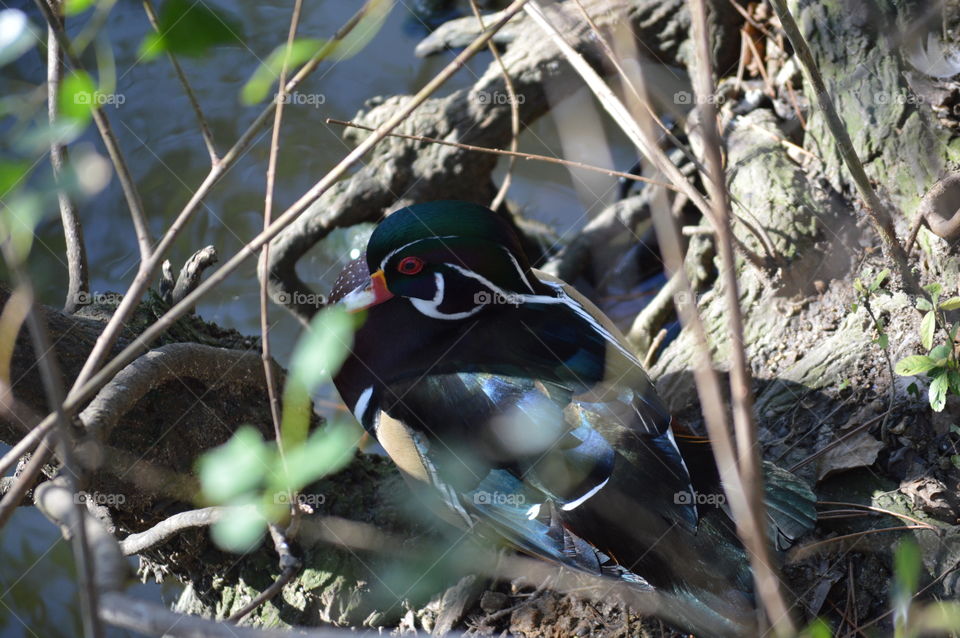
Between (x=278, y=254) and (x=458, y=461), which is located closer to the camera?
(x=458, y=461)

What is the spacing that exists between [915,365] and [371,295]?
1375mm

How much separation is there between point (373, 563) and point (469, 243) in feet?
3.00

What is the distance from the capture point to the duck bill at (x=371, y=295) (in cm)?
A: 225

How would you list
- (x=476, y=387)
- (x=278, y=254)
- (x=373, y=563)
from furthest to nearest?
(x=278, y=254) < (x=373, y=563) < (x=476, y=387)

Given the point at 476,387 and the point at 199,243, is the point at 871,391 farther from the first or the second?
the point at 199,243

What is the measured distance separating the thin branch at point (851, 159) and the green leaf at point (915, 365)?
1.14 feet

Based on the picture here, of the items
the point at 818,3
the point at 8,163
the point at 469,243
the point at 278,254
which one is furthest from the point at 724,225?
the point at 278,254

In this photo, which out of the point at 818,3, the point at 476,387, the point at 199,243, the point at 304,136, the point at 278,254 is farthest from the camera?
the point at 304,136

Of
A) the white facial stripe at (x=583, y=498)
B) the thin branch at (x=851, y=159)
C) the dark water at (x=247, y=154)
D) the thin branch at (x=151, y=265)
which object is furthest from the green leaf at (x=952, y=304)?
the dark water at (x=247, y=154)

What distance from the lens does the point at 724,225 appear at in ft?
2.19

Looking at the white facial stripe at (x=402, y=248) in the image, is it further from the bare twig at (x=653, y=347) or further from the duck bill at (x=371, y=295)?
the bare twig at (x=653, y=347)

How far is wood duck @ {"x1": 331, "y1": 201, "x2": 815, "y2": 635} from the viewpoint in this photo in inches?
74.7

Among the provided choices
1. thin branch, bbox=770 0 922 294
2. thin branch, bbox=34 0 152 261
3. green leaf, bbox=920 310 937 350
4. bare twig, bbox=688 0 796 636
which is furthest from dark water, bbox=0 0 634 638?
bare twig, bbox=688 0 796 636

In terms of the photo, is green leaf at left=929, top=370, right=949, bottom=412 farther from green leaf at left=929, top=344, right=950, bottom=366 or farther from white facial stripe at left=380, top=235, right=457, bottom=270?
white facial stripe at left=380, top=235, right=457, bottom=270
